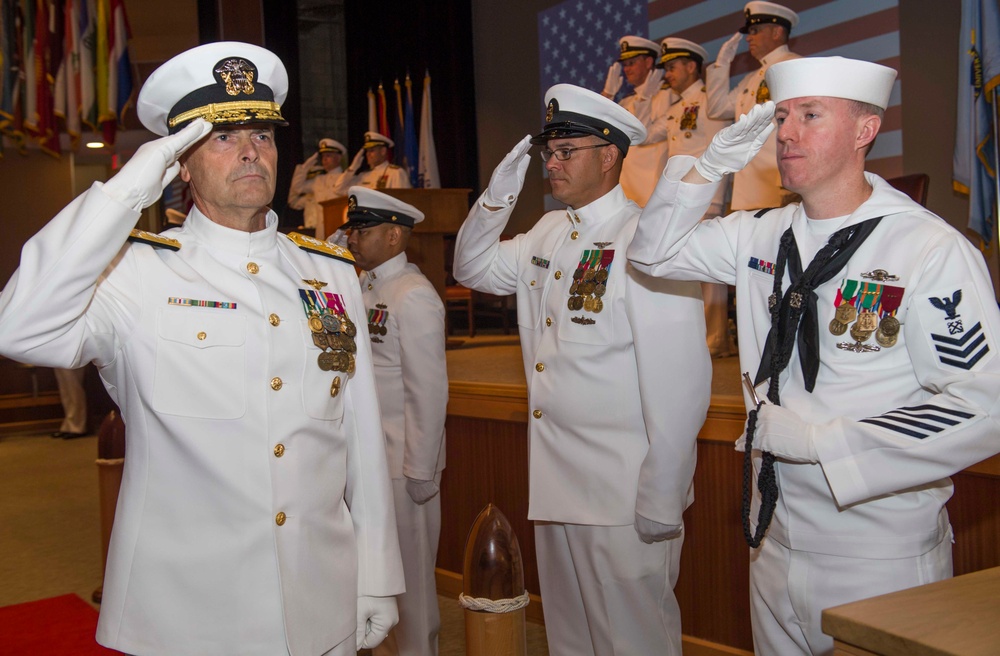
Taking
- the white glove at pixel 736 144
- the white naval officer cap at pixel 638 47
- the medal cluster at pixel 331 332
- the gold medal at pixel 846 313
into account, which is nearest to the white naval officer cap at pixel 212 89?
the medal cluster at pixel 331 332

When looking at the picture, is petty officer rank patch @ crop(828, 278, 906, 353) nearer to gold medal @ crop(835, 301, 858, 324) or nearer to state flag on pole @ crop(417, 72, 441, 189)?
gold medal @ crop(835, 301, 858, 324)

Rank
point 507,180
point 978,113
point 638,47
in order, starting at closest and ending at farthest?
point 507,180 < point 978,113 < point 638,47

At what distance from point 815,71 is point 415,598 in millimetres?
2218

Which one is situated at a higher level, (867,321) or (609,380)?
(867,321)

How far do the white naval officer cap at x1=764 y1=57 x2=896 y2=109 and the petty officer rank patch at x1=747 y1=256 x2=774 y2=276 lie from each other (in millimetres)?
319

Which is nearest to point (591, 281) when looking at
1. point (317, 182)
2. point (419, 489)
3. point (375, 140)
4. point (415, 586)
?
point (419, 489)

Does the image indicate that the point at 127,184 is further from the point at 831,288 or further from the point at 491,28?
the point at 491,28

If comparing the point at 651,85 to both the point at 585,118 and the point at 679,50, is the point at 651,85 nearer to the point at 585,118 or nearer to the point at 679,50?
the point at 679,50

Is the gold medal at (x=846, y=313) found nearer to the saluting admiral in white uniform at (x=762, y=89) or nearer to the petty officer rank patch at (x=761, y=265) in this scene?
the petty officer rank patch at (x=761, y=265)

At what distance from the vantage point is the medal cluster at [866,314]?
1601mm

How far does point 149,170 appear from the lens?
1465mm

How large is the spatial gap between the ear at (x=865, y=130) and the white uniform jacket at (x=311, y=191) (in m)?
7.96

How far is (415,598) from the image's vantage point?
3.21 m

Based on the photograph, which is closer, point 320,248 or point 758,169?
point 320,248
